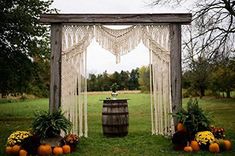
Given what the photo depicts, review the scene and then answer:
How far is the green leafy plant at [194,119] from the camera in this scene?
22.2 feet

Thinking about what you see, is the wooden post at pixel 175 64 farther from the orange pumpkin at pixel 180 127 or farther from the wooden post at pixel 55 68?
the wooden post at pixel 55 68

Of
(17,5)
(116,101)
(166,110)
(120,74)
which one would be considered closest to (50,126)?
(116,101)

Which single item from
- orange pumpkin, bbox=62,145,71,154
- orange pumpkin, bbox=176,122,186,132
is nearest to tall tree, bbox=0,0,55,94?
orange pumpkin, bbox=62,145,71,154

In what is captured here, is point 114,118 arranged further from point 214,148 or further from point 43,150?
point 214,148

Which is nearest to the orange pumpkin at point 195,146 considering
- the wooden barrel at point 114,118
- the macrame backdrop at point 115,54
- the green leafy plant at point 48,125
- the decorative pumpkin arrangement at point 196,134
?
the decorative pumpkin arrangement at point 196,134

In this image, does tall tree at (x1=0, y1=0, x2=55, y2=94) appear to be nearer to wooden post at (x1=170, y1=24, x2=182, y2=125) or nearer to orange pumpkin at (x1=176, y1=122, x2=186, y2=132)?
wooden post at (x1=170, y1=24, x2=182, y2=125)

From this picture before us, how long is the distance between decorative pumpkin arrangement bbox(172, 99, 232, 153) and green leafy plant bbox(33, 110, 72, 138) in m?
2.21

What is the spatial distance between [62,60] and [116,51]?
1224 millimetres

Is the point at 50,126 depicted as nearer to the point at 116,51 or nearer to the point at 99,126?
the point at 116,51

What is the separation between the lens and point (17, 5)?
1298 cm

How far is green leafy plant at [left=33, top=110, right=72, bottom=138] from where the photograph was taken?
648cm

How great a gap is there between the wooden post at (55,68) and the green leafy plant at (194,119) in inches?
103

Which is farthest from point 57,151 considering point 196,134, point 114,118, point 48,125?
point 196,134

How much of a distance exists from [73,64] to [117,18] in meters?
1.40
